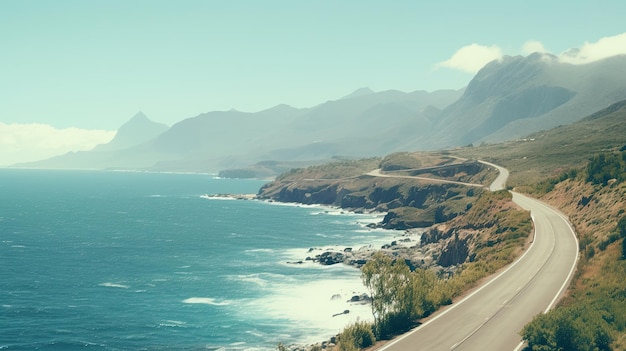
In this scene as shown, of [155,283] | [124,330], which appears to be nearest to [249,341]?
[124,330]

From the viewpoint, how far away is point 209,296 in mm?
104250

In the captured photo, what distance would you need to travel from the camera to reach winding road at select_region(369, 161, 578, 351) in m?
50.7

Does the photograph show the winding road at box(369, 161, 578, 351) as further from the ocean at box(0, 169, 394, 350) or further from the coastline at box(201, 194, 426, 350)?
the ocean at box(0, 169, 394, 350)

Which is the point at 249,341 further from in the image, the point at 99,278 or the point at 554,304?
the point at 99,278

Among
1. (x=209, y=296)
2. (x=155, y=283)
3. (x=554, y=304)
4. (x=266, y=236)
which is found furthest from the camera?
(x=266, y=236)

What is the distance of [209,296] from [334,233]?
81621mm

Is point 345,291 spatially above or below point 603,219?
below

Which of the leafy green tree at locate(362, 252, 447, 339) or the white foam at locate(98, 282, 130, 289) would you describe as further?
the white foam at locate(98, 282, 130, 289)

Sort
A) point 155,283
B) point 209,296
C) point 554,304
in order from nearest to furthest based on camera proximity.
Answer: point 554,304, point 209,296, point 155,283

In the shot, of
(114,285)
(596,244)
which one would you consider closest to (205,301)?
(114,285)

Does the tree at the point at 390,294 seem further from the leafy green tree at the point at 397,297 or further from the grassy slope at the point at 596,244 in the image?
the grassy slope at the point at 596,244

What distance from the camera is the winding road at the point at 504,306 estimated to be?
50.7 metres

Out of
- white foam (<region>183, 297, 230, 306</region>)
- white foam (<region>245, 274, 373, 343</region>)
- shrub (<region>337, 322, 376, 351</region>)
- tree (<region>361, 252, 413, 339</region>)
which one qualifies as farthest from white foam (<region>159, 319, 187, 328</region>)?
shrub (<region>337, 322, 376, 351</region>)

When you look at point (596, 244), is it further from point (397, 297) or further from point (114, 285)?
point (114, 285)
